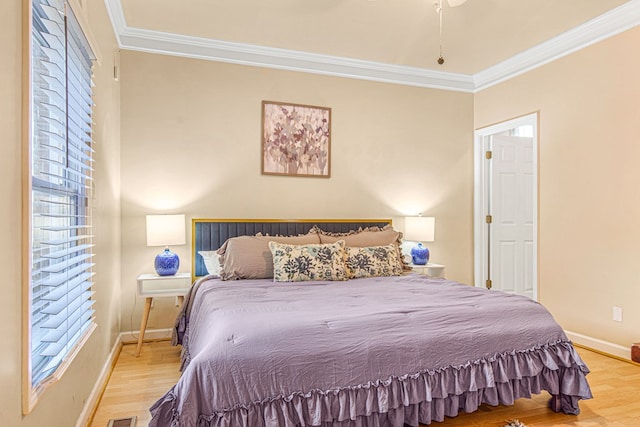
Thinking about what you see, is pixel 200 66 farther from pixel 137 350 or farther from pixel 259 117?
pixel 137 350

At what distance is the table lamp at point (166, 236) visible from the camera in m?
3.50

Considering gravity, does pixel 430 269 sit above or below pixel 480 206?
below

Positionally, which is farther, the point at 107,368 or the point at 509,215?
the point at 509,215

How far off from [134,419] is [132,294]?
1.64 metres

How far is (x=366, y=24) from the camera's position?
3555mm

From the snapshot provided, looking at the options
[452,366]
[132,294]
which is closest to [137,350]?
[132,294]

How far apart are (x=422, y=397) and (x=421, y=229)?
252cm

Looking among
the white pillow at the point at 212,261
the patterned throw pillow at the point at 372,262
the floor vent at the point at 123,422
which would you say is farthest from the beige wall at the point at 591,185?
the floor vent at the point at 123,422

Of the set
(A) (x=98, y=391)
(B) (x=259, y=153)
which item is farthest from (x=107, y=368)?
(B) (x=259, y=153)

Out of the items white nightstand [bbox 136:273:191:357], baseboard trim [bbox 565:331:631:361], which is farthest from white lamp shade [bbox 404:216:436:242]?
white nightstand [bbox 136:273:191:357]

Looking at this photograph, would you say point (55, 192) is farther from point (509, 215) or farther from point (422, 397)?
point (509, 215)

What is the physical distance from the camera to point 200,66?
3.95 metres

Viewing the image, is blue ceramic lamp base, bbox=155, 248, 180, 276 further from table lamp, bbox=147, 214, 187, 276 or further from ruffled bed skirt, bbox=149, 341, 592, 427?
ruffled bed skirt, bbox=149, 341, 592, 427

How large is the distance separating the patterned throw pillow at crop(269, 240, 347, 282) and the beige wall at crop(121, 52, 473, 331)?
0.92 meters
